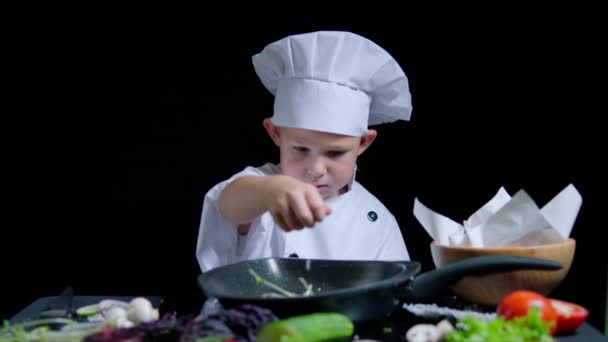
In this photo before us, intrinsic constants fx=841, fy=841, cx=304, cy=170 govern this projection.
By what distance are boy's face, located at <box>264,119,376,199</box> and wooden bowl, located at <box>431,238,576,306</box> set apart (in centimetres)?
45

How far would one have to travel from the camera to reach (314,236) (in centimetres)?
189

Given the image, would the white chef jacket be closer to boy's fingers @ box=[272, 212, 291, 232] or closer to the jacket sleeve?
the jacket sleeve

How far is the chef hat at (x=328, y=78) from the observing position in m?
1.71

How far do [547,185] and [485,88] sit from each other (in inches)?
12.3

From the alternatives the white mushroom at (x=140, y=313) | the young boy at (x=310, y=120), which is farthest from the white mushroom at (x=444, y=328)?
the young boy at (x=310, y=120)

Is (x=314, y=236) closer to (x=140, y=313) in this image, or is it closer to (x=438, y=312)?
(x=438, y=312)

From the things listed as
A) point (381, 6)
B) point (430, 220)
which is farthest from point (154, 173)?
point (430, 220)

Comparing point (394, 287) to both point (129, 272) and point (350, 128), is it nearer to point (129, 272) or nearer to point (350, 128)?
point (350, 128)

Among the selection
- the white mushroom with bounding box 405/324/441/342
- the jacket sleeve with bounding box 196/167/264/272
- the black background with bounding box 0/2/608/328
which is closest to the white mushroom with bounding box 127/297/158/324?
the white mushroom with bounding box 405/324/441/342

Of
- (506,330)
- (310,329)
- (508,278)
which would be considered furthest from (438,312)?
(310,329)

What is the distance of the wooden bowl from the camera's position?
1286mm

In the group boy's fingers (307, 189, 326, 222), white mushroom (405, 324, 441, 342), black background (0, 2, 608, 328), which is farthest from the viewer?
black background (0, 2, 608, 328)

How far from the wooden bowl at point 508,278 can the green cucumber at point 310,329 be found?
284mm

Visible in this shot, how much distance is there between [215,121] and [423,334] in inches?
52.3
